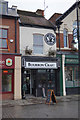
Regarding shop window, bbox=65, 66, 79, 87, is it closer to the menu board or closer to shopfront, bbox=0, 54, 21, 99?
the menu board

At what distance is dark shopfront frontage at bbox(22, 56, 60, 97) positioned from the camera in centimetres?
1388

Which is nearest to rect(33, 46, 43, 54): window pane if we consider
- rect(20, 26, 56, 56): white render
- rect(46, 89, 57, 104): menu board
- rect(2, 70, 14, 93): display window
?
rect(20, 26, 56, 56): white render

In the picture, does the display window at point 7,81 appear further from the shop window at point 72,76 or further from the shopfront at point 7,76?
the shop window at point 72,76

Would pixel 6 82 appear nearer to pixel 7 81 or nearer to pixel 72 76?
pixel 7 81

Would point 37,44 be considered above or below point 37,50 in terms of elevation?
above

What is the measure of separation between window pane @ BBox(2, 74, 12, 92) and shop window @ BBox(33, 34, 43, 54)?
137 inches

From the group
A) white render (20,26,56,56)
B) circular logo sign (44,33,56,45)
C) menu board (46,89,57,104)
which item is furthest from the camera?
circular logo sign (44,33,56,45)

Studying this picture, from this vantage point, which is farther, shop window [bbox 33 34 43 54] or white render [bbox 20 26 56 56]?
shop window [bbox 33 34 43 54]

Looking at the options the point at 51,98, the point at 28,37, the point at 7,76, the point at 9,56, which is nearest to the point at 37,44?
the point at 28,37

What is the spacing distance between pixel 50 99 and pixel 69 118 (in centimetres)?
371

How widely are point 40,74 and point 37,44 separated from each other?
2951mm

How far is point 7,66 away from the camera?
42.8 feet

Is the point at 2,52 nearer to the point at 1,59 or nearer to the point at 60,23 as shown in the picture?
the point at 1,59

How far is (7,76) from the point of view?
44.2 ft
